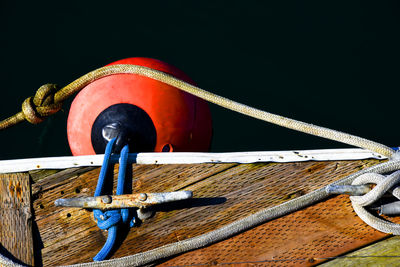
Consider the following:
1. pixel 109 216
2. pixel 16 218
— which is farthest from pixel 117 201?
pixel 16 218

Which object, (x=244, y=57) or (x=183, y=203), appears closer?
(x=183, y=203)

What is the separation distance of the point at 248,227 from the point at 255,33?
108 inches

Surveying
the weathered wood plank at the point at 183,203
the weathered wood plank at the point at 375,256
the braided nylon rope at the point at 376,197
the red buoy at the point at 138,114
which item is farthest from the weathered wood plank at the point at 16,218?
the braided nylon rope at the point at 376,197

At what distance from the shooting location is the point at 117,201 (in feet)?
6.24

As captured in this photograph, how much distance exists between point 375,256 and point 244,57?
8.54 feet

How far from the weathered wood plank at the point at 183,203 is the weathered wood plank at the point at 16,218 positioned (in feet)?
0.17

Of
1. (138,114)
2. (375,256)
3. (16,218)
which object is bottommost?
(375,256)

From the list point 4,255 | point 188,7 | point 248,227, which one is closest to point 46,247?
point 4,255

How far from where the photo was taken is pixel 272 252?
1.99m

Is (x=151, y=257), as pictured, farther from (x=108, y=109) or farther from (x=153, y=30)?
(x=153, y=30)

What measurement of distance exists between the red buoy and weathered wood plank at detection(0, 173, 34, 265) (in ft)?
1.43

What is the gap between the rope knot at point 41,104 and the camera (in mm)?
2537

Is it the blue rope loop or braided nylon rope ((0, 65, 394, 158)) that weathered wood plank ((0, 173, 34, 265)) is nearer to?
the blue rope loop

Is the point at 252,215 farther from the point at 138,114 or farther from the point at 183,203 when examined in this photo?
the point at 138,114
